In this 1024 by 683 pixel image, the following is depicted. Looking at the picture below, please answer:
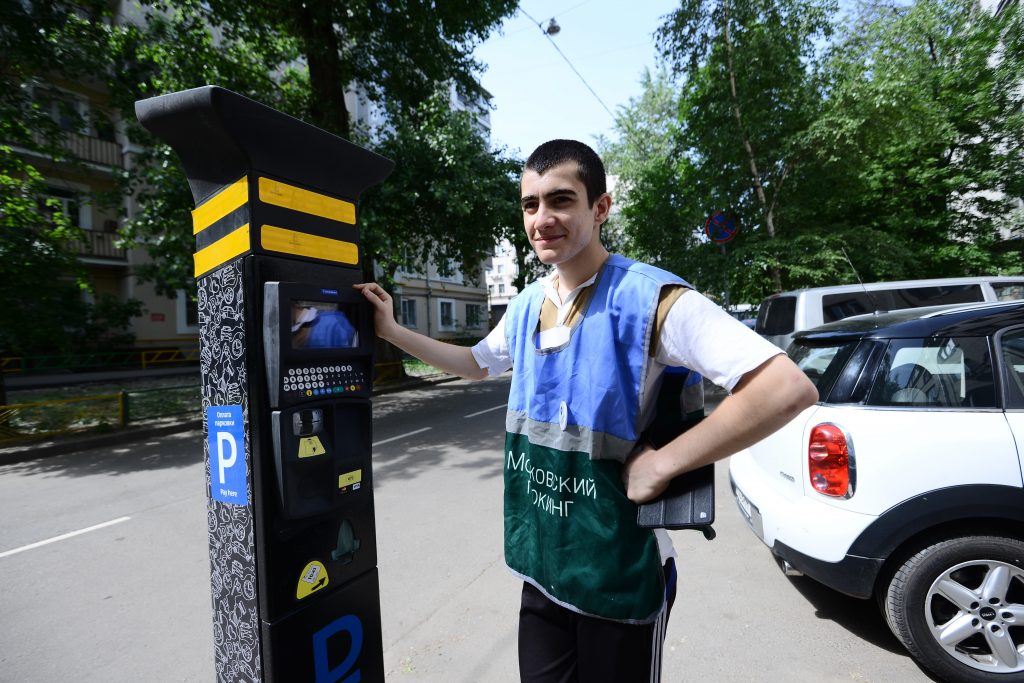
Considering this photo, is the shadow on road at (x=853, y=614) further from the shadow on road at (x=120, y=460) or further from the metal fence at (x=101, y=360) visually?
the metal fence at (x=101, y=360)

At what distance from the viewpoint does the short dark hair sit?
129 centimetres

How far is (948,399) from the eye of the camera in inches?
94.9

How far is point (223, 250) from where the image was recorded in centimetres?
150

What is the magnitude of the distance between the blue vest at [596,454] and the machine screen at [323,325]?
0.63 m

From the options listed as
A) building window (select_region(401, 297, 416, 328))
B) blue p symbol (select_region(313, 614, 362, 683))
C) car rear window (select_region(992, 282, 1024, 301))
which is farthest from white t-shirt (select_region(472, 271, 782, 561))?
building window (select_region(401, 297, 416, 328))

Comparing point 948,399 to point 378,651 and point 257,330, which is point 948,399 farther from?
point 257,330

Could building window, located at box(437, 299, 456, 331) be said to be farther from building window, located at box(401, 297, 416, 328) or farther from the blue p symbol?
the blue p symbol

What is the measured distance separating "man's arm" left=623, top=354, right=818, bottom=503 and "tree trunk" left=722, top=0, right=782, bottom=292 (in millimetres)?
10631

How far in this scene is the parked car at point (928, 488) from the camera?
2213mm

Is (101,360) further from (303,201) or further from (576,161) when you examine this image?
(576,161)

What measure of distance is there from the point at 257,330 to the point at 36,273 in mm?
8605

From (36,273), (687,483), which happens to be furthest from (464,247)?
(687,483)

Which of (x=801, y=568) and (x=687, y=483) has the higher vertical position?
(x=687, y=483)

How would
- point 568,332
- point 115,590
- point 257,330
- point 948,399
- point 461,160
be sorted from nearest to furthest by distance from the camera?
point 568,332, point 257,330, point 948,399, point 115,590, point 461,160
